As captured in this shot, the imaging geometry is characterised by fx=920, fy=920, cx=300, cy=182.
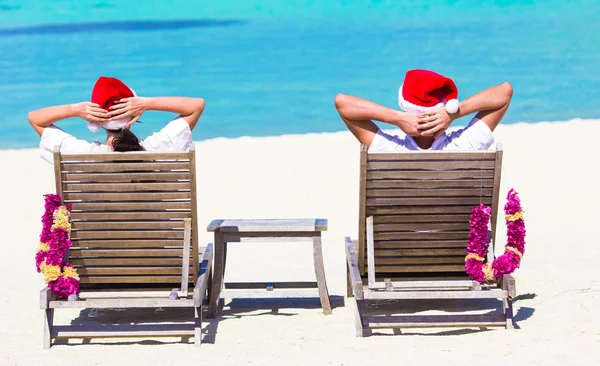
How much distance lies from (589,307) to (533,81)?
15483mm

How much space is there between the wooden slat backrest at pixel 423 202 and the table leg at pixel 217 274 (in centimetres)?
78

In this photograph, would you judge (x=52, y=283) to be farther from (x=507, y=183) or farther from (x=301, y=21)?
(x=301, y=21)

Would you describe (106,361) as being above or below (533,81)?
below

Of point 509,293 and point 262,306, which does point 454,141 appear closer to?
point 509,293

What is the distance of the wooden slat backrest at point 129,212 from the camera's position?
439cm

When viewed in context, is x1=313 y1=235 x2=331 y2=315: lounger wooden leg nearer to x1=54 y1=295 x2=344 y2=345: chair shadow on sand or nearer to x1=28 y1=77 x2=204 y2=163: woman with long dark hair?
x1=54 y1=295 x2=344 y2=345: chair shadow on sand

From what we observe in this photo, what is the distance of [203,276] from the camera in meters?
4.57

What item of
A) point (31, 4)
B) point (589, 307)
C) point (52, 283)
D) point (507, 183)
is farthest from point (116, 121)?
point (31, 4)

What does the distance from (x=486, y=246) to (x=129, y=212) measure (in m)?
1.75

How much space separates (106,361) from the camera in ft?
13.8

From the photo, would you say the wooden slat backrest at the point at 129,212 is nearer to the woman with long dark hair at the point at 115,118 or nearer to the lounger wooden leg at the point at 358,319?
the woman with long dark hair at the point at 115,118

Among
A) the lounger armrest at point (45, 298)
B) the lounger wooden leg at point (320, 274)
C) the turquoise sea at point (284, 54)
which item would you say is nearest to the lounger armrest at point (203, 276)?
the lounger wooden leg at point (320, 274)

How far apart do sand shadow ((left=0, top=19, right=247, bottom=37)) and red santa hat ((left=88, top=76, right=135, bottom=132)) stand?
75.9ft

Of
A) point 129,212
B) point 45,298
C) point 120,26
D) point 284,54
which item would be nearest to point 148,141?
point 129,212
